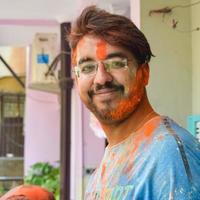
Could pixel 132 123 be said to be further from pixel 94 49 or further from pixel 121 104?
pixel 94 49

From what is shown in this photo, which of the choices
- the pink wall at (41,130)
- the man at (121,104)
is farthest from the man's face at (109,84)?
the pink wall at (41,130)

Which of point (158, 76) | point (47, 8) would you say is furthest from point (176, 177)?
point (47, 8)

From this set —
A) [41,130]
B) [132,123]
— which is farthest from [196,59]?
[41,130]

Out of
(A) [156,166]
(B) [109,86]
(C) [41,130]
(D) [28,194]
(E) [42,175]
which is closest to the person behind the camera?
(A) [156,166]

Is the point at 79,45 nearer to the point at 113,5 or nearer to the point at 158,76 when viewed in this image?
the point at 158,76

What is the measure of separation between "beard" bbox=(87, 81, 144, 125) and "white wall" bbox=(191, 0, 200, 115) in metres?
1.99

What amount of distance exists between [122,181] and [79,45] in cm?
43

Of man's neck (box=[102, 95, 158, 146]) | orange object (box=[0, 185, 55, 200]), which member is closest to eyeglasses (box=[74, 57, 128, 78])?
man's neck (box=[102, 95, 158, 146])

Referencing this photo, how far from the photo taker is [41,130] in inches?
395

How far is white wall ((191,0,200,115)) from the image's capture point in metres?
3.48

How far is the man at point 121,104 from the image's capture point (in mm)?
1340

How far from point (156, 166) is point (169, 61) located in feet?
7.54

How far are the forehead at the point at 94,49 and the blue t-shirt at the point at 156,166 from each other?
0.22 m

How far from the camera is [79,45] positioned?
1.60 metres
